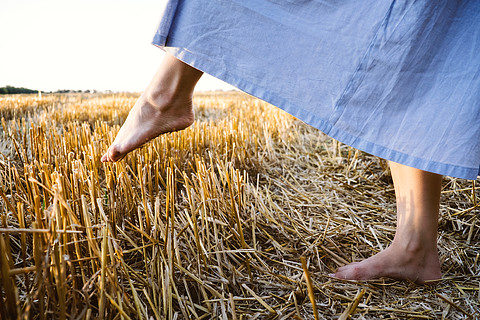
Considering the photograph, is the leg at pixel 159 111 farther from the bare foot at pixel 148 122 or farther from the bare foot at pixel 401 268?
the bare foot at pixel 401 268

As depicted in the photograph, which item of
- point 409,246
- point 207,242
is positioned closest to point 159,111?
point 207,242

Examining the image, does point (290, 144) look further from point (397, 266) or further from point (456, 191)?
point (397, 266)

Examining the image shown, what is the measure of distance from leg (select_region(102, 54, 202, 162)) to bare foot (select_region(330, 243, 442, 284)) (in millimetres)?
697

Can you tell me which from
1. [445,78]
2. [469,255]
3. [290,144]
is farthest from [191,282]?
[290,144]

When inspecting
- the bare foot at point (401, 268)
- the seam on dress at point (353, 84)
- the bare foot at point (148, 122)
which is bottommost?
the bare foot at point (401, 268)

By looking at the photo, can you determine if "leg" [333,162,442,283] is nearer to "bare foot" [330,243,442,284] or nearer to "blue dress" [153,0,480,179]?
"bare foot" [330,243,442,284]

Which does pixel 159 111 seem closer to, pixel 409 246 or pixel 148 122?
pixel 148 122

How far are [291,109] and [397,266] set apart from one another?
54cm

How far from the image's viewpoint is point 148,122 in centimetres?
114

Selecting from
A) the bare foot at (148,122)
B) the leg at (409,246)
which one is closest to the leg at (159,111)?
the bare foot at (148,122)

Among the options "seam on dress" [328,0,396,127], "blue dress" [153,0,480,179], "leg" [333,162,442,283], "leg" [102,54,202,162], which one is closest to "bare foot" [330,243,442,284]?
"leg" [333,162,442,283]

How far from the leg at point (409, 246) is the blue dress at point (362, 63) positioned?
0.60 ft

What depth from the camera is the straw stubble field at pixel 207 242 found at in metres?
0.60

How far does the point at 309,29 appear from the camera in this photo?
76 cm
